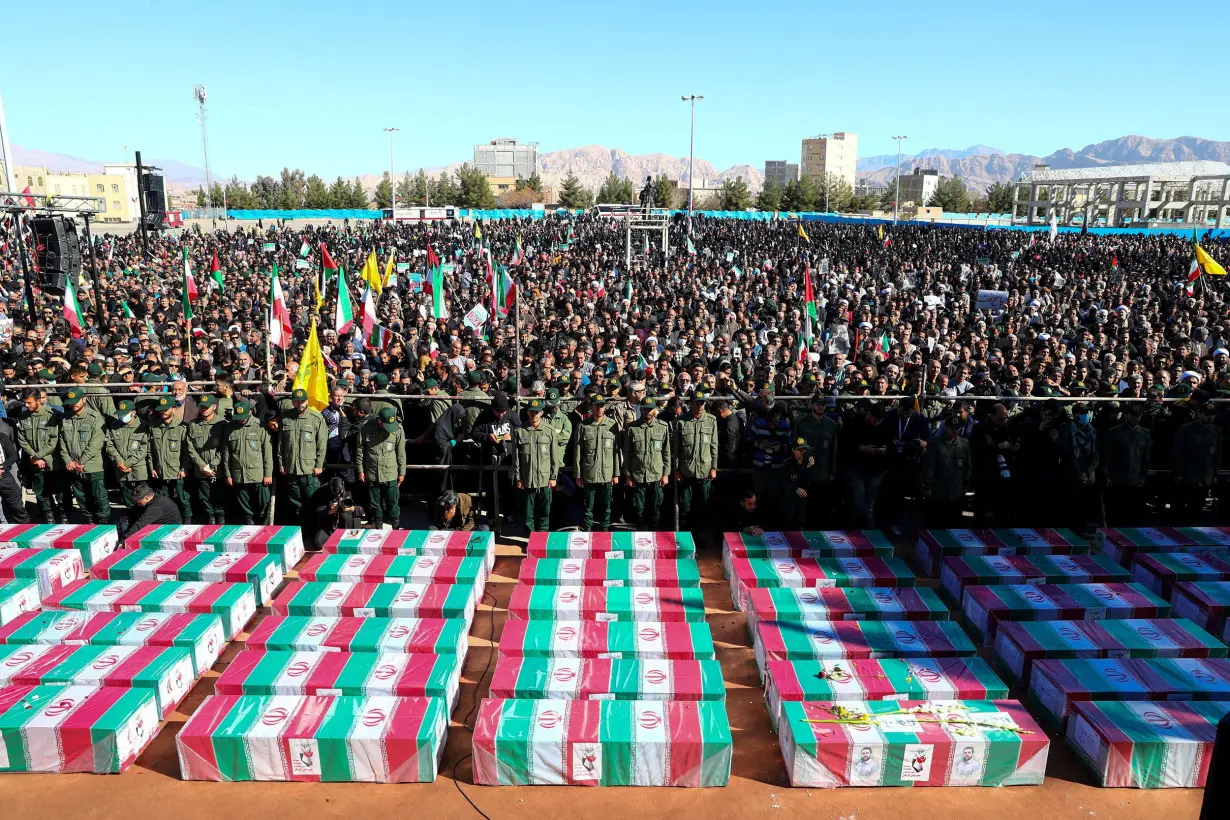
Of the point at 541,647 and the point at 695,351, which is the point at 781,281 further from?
the point at 541,647

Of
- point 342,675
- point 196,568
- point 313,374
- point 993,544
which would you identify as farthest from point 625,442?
point 196,568

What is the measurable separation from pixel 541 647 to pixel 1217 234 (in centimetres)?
4854

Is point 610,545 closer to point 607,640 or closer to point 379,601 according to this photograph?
point 607,640

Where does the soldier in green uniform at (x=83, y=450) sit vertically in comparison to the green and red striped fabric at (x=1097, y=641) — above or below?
above

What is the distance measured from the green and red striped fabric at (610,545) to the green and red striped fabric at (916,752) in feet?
9.03

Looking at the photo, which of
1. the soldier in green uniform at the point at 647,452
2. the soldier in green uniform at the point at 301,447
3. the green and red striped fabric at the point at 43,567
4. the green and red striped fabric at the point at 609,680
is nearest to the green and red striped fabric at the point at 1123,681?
the green and red striped fabric at the point at 609,680

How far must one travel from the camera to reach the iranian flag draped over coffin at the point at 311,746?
500cm

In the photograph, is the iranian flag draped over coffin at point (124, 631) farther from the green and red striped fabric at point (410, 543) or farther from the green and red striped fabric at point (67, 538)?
the green and red striped fabric at point (410, 543)

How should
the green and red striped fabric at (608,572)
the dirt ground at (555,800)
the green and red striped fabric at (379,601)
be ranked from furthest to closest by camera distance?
the green and red striped fabric at (608,572), the green and red striped fabric at (379,601), the dirt ground at (555,800)

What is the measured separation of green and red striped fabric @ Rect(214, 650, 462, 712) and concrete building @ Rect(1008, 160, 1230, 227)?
7239cm

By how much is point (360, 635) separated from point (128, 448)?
13.8 ft

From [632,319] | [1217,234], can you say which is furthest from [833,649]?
[1217,234]

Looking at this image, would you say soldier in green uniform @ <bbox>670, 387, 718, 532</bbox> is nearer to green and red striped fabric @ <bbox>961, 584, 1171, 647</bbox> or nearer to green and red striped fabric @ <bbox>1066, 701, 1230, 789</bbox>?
green and red striped fabric @ <bbox>961, 584, 1171, 647</bbox>

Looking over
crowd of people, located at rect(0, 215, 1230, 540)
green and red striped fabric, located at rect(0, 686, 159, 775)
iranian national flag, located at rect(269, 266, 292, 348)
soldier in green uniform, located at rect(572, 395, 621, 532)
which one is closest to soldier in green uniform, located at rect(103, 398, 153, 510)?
crowd of people, located at rect(0, 215, 1230, 540)
